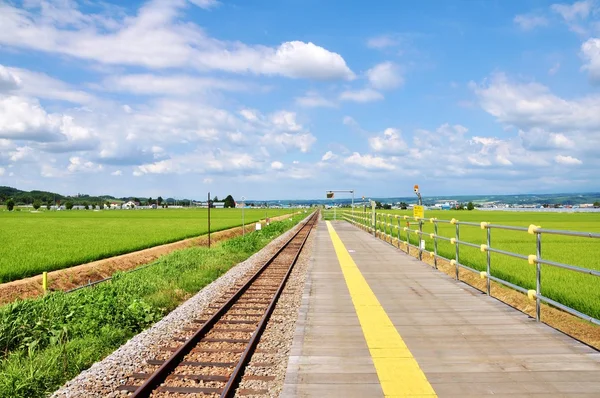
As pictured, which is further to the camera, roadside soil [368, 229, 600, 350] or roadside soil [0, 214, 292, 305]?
roadside soil [0, 214, 292, 305]

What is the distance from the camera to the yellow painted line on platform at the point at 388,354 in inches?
175

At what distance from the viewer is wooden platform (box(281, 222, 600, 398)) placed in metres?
4.50

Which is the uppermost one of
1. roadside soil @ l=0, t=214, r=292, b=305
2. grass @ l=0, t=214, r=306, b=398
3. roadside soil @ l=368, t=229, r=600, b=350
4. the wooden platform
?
the wooden platform

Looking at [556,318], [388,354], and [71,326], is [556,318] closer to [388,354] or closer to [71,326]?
Answer: [388,354]

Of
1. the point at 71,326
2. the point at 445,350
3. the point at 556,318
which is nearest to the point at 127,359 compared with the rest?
the point at 71,326

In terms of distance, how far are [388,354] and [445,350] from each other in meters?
0.70

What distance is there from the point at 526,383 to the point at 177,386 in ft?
11.7

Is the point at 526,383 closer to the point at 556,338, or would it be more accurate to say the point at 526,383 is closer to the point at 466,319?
the point at 556,338

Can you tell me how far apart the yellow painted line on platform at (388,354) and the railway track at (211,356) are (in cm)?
132

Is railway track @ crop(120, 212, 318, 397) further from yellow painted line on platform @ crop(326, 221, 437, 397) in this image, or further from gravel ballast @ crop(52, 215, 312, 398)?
yellow painted line on platform @ crop(326, 221, 437, 397)

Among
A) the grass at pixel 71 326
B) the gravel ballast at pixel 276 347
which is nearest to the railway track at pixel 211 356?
the gravel ballast at pixel 276 347

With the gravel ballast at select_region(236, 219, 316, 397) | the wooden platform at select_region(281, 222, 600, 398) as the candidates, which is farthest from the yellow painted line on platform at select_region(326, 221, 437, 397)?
the gravel ballast at select_region(236, 219, 316, 397)

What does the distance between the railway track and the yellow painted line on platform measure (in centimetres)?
132

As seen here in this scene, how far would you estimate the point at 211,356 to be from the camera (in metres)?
6.54
